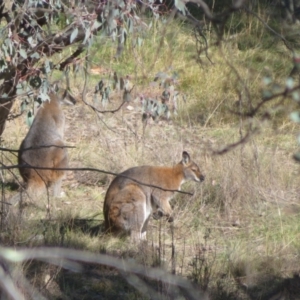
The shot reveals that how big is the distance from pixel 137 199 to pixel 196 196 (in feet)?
2.95

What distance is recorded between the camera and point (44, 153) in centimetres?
937

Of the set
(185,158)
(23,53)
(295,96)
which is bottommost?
(185,158)

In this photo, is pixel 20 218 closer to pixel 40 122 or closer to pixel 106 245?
pixel 106 245

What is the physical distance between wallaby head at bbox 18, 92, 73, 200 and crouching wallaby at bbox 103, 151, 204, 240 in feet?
3.95

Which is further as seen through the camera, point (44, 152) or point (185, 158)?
point (44, 152)

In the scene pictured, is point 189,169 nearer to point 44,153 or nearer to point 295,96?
point 44,153

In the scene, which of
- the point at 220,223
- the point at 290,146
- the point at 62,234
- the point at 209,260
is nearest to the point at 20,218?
the point at 62,234

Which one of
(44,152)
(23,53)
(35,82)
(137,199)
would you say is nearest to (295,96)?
(23,53)

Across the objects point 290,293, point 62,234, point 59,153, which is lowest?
point 290,293

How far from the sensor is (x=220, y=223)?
8.06m

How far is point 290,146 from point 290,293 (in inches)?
158

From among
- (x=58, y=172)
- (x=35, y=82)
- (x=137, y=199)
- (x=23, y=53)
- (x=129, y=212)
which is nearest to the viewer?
(x=23, y=53)

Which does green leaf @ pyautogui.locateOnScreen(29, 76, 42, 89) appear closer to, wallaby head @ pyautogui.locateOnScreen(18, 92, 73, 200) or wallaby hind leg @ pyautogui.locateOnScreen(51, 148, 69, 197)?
wallaby head @ pyautogui.locateOnScreen(18, 92, 73, 200)

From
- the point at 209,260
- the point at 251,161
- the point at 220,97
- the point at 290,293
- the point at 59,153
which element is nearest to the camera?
the point at 290,293
